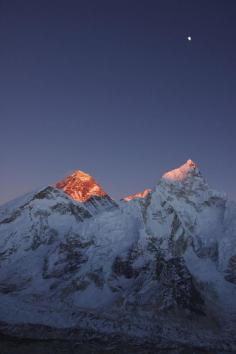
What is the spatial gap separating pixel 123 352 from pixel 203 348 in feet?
91.8

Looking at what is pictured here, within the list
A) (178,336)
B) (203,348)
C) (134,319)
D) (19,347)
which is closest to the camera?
(19,347)

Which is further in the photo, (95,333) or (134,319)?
(134,319)

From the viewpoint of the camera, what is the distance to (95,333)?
170 meters

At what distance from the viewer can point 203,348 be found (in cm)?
16538

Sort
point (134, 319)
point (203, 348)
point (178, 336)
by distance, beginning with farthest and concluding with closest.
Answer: point (134, 319), point (178, 336), point (203, 348)

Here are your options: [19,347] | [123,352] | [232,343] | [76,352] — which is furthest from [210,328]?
[19,347]

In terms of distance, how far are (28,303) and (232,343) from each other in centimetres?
7439

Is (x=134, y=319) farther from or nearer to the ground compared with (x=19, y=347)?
farther from the ground

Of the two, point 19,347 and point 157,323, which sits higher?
point 157,323

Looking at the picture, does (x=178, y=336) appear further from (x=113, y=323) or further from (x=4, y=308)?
(x=4, y=308)

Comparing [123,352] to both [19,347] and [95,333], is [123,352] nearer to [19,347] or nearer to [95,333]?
[95,333]

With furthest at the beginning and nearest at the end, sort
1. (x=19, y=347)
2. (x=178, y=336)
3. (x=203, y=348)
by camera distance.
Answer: (x=178, y=336), (x=203, y=348), (x=19, y=347)

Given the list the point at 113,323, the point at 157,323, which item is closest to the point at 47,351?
the point at 113,323

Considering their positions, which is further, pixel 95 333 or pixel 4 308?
pixel 4 308
